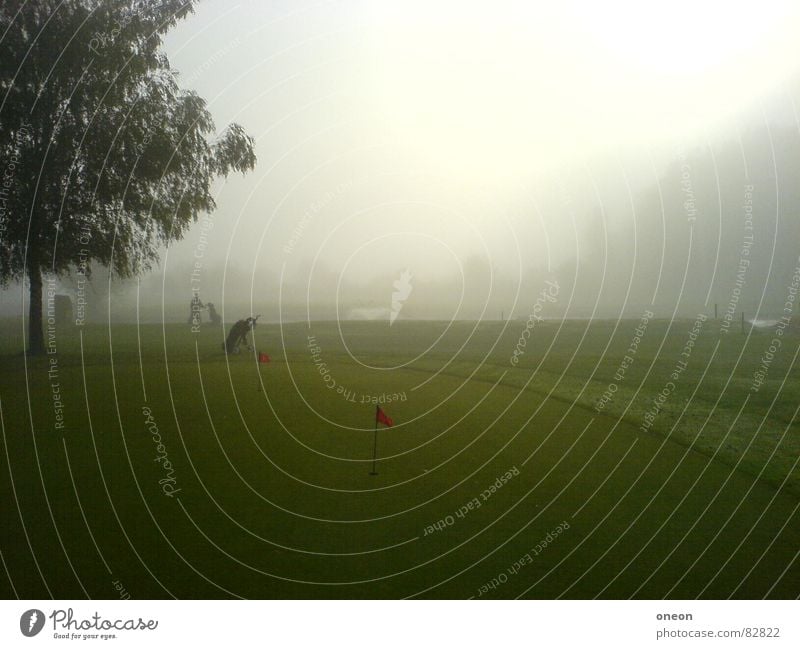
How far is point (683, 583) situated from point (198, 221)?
8.38ft

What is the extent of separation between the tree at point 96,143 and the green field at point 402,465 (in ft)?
1.32

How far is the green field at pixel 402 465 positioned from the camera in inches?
103

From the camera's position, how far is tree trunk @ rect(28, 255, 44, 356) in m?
3.23

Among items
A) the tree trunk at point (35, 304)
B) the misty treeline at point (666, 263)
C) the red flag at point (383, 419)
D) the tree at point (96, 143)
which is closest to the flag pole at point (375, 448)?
the red flag at point (383, 419)

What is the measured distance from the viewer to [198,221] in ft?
10.6

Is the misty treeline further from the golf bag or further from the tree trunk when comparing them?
the tree trunk

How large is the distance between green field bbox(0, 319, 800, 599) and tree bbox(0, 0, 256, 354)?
40cm

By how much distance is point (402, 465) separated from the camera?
9.94 ft

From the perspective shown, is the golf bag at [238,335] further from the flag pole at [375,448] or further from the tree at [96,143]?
the flag pole at [375,448]

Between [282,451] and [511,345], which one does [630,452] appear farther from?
[282,451]

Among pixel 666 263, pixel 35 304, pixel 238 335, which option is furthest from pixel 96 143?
pixel 666 263

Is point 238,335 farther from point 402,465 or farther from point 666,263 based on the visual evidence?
point 666,263

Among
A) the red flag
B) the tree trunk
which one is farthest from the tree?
the red flag
